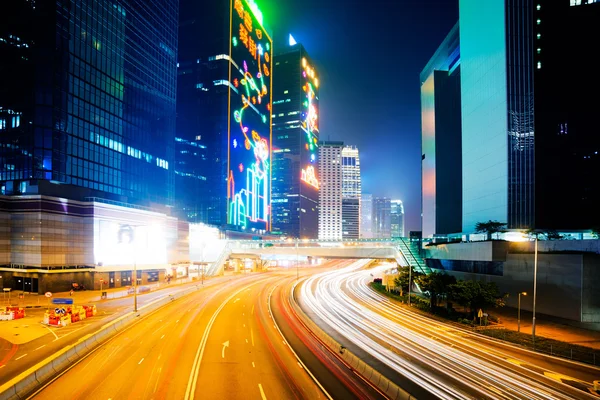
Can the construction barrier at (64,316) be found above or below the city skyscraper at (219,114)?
below

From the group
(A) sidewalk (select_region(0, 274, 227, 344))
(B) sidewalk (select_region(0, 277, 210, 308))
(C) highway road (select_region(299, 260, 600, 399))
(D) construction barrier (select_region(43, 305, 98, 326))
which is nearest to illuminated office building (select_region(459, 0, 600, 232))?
(C) highway road (select_region(299, 260, 600, 399))

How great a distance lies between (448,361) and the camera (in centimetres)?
2966

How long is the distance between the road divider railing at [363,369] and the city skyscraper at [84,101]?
63880 mm

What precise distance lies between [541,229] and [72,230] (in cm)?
8823

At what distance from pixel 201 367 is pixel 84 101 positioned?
80.2m

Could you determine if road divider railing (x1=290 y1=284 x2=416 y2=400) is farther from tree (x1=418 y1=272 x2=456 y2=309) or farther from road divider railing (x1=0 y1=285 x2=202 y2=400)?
tree (x1=418 y1=272 x2=456 y2=309)

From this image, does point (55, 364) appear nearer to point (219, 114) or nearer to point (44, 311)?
point (44, 311)

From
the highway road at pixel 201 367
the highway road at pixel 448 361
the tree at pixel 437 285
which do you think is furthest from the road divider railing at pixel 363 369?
the tree at pixel 437 285

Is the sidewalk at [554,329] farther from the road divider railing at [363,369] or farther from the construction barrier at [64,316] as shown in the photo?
the construction barrier at [64,316]

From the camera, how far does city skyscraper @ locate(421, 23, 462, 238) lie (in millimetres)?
118375

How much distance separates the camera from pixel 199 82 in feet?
563

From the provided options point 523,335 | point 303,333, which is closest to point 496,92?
point 523,335

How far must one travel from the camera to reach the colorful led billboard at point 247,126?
548 feet

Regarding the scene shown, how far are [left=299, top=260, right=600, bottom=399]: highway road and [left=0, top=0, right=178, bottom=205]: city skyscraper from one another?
6365 centimetres
